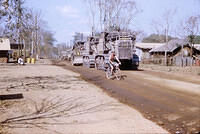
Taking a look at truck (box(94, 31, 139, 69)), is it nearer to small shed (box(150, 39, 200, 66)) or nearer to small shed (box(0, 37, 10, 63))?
small shed (box(150, 39, 200, 66))

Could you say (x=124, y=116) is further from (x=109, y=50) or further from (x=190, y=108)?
(x=109, y=50)

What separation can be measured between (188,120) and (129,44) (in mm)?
15246

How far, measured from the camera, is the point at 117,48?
2105 cm

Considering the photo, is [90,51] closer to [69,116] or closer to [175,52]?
[175,52]

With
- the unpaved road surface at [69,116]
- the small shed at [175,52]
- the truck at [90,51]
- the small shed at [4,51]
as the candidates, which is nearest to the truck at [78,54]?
the truck at [90,51]

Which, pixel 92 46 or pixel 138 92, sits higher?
pixel 92 46

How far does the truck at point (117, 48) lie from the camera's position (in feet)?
69.0

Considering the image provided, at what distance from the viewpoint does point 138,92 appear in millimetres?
10320

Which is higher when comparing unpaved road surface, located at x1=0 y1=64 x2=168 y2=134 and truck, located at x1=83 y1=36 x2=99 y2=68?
truck, located at x1=83 y1=36 x2=99 y2=68

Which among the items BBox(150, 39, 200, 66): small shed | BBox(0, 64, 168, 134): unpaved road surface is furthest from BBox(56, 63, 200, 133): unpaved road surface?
BBox(150, 39, 200, 66): small shed

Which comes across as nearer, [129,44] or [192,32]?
[129,44]

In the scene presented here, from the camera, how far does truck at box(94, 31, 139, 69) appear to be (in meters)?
21.0

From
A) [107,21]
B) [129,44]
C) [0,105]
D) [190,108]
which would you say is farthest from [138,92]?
[107,21]

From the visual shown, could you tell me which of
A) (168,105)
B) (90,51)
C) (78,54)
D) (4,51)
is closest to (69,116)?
(168,105)
